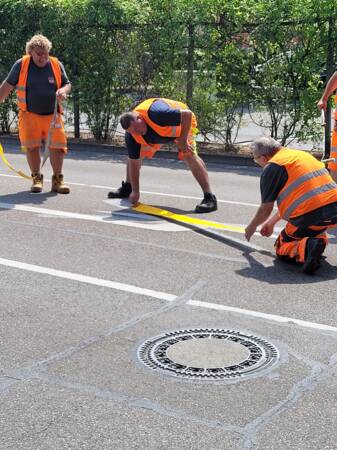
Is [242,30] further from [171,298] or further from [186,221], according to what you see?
[171,298]

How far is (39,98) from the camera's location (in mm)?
10078

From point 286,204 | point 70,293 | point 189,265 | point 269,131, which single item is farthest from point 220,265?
point 269,131

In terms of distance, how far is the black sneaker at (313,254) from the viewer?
6449 millimetres

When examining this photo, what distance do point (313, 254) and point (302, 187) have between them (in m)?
0.56

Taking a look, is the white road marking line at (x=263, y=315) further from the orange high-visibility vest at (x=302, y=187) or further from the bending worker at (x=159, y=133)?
the bending worker at (x=159, y=133)

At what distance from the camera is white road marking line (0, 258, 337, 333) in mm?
5375

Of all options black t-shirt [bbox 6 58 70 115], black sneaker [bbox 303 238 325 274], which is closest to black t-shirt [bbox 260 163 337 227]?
black sneaker [bbox 303 238 325 274]

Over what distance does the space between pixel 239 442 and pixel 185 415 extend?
37 cm

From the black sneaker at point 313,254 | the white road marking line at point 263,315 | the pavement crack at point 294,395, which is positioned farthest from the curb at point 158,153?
the pavement crack at point 294,395

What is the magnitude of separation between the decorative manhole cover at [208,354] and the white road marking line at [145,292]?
15.7 inches

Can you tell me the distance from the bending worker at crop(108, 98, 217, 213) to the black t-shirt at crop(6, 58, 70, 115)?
1.49 meters

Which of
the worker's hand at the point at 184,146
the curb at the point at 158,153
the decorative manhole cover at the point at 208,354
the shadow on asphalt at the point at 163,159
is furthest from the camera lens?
the curb at the point at 158,153

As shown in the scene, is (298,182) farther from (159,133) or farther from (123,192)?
(123,192)

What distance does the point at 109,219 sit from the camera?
28.5 ft
